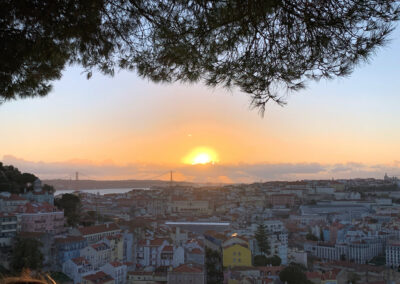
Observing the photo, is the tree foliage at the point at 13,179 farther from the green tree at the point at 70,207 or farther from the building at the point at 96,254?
the building at the point at 96,254

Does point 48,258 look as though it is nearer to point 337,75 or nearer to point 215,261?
point 215,261

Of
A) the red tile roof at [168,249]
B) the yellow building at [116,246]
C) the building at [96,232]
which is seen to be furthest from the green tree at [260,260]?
the building at [96,232]

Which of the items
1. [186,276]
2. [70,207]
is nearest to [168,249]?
[186,276]

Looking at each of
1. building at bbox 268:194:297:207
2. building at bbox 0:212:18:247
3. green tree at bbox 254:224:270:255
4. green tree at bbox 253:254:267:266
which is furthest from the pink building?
building at bbox 268:194:297:207

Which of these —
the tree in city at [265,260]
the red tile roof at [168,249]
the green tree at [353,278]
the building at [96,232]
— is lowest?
the green tree at [353,278]

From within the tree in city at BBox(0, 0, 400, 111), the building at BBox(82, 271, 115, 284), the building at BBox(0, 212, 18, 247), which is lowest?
the building at BBox(82, 271, 115, 284)

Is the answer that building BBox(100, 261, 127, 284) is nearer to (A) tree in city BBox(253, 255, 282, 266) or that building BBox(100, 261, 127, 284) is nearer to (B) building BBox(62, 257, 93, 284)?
(B) building BBox(62, 257, 93, 284)
